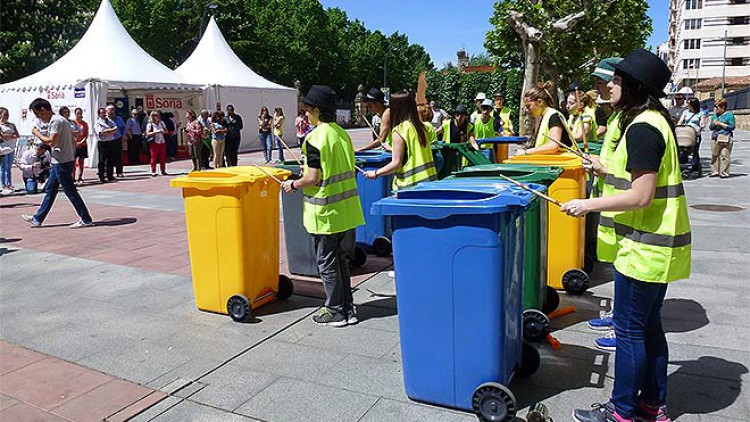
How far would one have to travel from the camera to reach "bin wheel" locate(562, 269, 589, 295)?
5453 millimetres

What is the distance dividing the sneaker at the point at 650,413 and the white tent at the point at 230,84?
63.1 feet

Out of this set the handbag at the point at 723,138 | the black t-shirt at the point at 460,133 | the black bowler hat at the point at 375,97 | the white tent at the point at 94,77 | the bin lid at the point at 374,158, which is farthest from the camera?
the white tent at the point at 94,77

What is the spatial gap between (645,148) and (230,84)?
68.7 feet

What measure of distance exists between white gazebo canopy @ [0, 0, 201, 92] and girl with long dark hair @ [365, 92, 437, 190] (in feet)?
47.9

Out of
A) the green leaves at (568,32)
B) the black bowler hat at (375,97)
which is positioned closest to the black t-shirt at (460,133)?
the black bowler hat at (375,97)

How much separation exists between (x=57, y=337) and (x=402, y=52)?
72189mm

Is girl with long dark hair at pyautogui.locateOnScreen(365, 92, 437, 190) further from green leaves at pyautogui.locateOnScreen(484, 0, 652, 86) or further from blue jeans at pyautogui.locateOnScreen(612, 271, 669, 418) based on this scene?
green leaves at pyautogui.locateOnScreen(484, 0, 652, 86)

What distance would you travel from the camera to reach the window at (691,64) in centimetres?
8138

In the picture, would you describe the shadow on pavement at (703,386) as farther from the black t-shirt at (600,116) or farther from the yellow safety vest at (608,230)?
the black t-shirt at (600,116)

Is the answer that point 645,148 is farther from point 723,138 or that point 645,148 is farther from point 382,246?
point 723,138

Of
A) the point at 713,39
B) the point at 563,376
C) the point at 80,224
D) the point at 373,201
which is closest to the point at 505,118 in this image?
the point at 373,201

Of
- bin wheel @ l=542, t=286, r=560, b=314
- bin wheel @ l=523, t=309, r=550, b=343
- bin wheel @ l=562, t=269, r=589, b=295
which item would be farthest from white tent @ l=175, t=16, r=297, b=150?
bin wheel @ l=523, t=309, r=550, b=343

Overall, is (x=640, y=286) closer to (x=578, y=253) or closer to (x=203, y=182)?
(x=578, y=253)

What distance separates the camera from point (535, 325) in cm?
423
